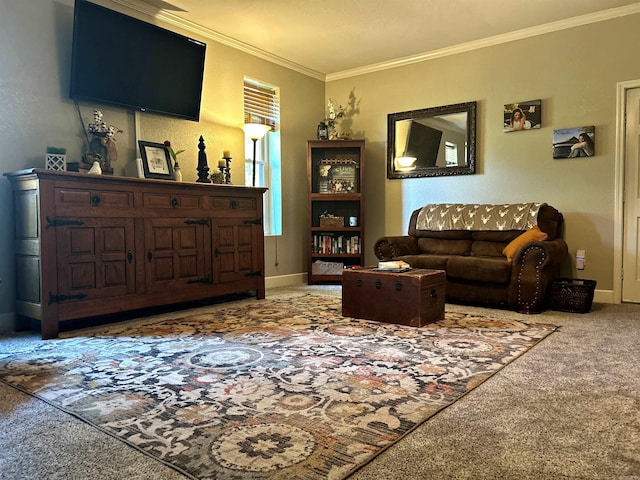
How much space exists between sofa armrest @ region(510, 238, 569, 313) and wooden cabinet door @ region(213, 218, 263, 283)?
2.33m

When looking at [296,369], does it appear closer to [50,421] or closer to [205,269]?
[50,421]

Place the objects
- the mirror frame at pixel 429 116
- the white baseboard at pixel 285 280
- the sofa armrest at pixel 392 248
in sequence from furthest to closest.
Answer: the white baseboard at pixel 285 280 → the mirror frame at pixel 429 116 → the sofa armrest at pixel 392 248

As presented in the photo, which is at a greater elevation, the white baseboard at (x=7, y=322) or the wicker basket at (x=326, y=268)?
the wicker basket at (x=326, y=268)

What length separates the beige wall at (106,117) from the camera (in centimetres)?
340

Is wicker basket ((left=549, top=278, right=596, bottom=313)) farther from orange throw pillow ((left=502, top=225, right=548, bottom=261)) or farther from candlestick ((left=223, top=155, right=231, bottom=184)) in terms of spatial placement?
candlestick ((left=223, top=155, right=231, bottom=184))

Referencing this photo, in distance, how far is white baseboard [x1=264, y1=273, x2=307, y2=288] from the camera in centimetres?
551

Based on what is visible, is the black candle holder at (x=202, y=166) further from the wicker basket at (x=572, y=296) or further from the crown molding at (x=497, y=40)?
the wicker basket at (x=572, y=296)

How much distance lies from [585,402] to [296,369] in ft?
4.26

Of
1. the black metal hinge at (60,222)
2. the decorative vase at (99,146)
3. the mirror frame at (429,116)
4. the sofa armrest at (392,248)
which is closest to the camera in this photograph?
the black metal hinge at (60,222)

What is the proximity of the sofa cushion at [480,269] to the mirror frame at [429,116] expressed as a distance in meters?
1.43

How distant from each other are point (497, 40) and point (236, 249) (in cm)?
348

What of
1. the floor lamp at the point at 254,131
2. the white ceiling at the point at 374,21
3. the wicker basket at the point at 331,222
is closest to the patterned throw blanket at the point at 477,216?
the wicker basket at the point at 331,222

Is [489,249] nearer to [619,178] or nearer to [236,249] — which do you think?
[619,178]

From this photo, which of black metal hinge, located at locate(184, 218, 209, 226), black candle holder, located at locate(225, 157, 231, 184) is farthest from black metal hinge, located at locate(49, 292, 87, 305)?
black candle holder, located at locate(225, 157, 231, 184)
